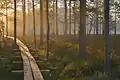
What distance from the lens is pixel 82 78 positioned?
9.76 metres

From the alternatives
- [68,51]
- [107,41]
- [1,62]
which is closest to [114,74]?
[107,41]

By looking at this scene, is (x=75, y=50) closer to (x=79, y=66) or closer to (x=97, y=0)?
(x=79, y=66)

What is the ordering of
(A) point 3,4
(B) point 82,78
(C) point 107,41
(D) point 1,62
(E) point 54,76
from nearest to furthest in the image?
1. (B) point 82,78
2. (C) point 107,41
3. (E) point 54,76
4. (D) point 1,62
5. (A) point 3,4

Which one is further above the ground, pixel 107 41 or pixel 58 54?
pixel 107 41

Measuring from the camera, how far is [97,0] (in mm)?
38375

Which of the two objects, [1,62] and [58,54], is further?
[58,54]

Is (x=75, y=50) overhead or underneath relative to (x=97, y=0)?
underneath

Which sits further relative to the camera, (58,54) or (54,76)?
(58,54)

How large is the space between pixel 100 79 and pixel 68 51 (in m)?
7.54

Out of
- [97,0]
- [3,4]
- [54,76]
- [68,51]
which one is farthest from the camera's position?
[97,0]

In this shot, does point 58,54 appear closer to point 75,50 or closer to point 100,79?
point 75,50

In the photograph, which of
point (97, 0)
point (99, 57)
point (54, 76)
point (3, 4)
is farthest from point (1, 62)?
point (97, 0)

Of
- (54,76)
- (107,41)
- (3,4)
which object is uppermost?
(3,4)

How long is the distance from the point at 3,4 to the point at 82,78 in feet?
82.8
